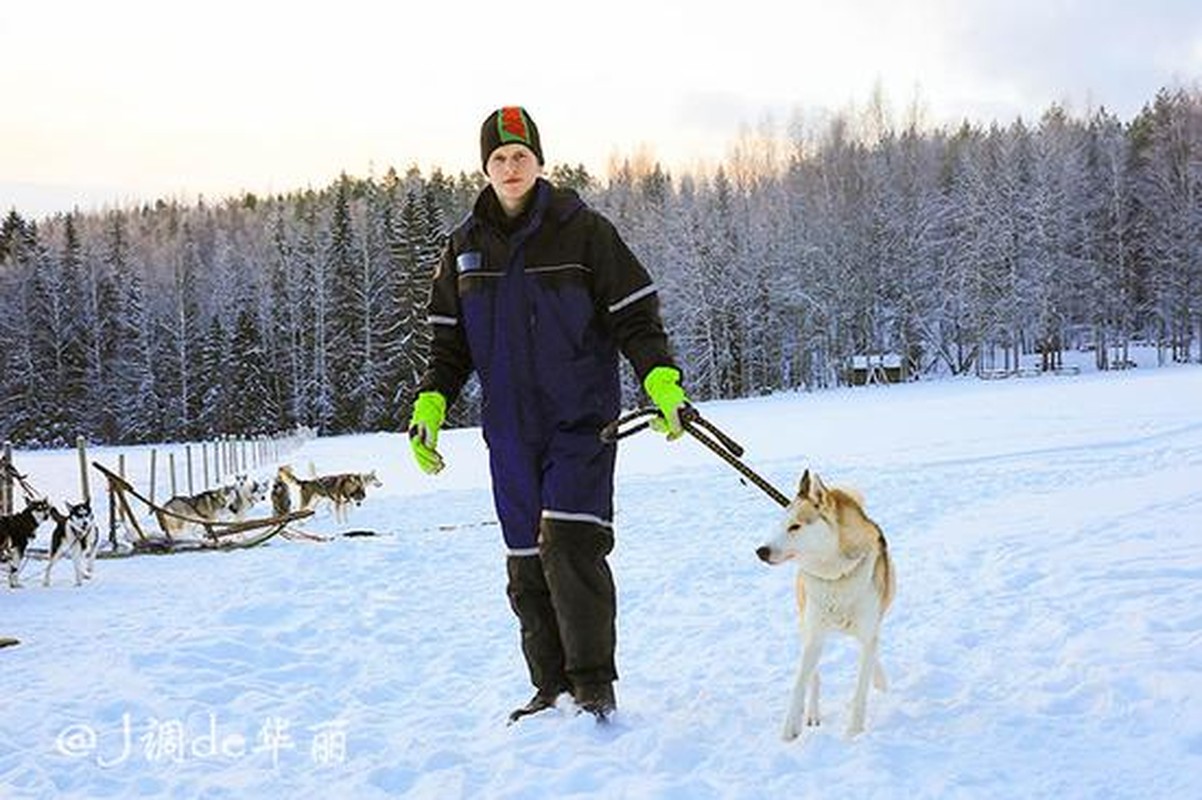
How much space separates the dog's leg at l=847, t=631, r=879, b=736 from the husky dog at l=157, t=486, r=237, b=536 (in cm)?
1058

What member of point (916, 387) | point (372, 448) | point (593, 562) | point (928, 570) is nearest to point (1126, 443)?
point (928, 570)

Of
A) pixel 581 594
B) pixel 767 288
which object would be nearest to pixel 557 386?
pixel 581 594

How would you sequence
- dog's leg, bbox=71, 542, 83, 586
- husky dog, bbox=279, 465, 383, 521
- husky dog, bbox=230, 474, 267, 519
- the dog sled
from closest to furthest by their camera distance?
1. dog's leg, bbox=71, 542, 83, 586
2. the dog sled
3. husky dog, bbox=230, 474, 267, 519
4. husky dog, bbox=279, 465, 383, 521

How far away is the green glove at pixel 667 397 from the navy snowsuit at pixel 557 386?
5 centimetres

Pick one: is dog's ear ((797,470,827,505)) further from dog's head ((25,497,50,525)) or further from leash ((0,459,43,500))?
leash ((0,459,43,500))

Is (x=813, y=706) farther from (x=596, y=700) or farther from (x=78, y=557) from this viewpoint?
(x=78, y=557)

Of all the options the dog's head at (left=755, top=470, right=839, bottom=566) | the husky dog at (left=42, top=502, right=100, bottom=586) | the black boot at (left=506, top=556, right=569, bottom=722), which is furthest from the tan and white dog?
the husky dog at (left=42, top=502, right=100, bottom=586)

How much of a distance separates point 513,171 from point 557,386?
838mm

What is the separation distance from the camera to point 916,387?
40.5m

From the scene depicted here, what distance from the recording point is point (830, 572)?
3373 millimetres

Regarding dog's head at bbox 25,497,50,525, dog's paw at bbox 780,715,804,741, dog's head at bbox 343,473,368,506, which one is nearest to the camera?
dog's paw at bbox 780,715,804,741

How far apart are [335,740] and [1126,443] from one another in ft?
47.8

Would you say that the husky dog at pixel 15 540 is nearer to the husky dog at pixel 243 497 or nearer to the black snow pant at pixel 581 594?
the husky dog at pixel 243 497

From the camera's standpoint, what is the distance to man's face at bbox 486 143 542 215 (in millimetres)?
3664
